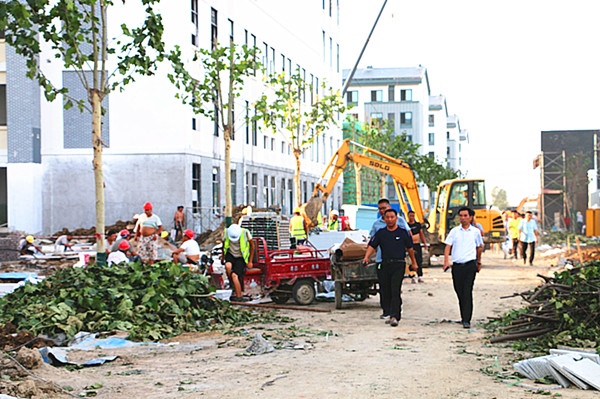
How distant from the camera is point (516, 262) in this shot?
29328 mm

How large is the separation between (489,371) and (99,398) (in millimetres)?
3961

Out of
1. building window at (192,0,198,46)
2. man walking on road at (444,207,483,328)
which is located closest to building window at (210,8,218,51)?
building window at (192,0,198,46)

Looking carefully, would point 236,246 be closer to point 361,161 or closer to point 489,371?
point 489,371

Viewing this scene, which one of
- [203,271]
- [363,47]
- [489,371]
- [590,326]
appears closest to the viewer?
[489,371]

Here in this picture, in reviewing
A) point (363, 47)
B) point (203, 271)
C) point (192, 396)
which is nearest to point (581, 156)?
point (363, 47)

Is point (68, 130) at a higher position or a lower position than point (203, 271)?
higher

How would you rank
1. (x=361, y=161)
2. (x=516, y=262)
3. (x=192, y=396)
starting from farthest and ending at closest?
(x=516, y=262) → (x=361, y=161) → (x=192, y=396)

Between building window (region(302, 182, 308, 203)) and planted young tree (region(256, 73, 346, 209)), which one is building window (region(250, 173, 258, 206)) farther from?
building window (region(302, 182, 308, 203))

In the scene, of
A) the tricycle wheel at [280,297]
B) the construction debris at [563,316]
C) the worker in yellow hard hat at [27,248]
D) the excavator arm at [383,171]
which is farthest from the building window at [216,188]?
the construction debris at [563,316]

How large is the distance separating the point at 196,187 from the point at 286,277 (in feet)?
60.8

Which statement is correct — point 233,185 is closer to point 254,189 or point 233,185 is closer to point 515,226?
point 254,189

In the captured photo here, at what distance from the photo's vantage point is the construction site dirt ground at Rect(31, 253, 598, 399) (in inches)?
284

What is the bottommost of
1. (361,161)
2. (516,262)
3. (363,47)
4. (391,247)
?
(516,262)

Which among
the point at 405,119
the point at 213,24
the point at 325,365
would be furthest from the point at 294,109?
the point at 405,119
